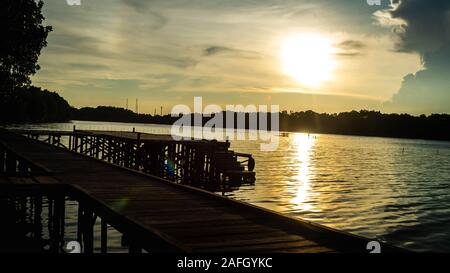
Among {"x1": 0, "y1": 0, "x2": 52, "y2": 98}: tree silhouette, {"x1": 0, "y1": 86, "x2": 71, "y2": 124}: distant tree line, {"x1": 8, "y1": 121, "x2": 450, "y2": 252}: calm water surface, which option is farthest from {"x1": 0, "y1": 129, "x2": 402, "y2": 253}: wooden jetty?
{"x1": 0, "y1": 86, "x2": 71, "y2": 124}: distant tree line

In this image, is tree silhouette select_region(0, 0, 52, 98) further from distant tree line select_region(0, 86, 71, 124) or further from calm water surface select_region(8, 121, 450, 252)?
calm water surface select_region(8, 121, 450, 252)

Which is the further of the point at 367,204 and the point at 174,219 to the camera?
the point at 367,204

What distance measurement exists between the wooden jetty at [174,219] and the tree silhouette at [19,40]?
51.4 ft

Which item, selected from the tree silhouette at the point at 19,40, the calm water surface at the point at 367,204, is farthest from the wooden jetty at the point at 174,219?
the tree silhouette at the point at 19,40

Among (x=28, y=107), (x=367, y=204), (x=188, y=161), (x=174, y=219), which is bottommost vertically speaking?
(x=367, y=204)

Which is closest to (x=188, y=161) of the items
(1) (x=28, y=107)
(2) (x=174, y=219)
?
(2) (x=174, y=219)

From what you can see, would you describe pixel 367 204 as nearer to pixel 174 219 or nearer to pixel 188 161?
pixel 188 161

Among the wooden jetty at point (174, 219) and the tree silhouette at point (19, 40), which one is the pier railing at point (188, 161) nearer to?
the tree silhouette at point (19, 40)

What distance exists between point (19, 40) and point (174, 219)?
2346cm

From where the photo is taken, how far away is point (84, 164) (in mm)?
16953

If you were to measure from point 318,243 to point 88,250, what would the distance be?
497 centimetres

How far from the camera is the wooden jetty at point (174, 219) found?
652cm

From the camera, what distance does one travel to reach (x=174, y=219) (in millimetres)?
8062
